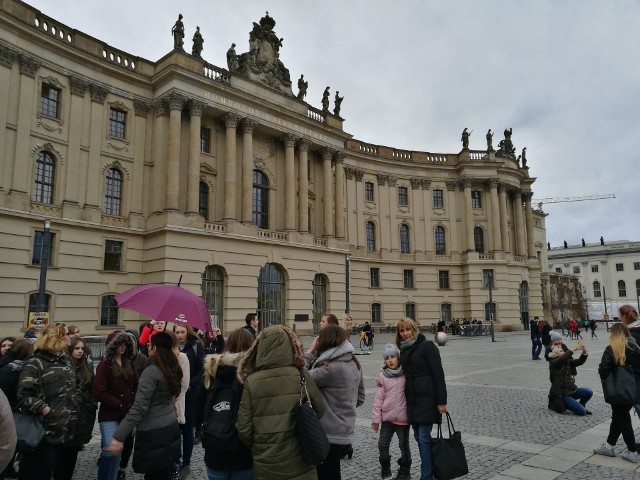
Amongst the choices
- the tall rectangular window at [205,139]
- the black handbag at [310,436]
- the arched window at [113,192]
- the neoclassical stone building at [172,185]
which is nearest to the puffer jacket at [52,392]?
the black handbag at [310,436]

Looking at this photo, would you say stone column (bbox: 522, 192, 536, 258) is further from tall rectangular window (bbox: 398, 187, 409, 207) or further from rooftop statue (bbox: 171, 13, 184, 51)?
rooftop statue (bbox: 171, 13, 184, 51)

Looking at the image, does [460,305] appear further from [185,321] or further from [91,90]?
[185,321]

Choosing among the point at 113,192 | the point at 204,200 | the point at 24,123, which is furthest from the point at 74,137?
the point at 204,200

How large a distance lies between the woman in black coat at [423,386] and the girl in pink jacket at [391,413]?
253mm

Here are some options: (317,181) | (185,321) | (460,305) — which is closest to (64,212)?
(317,181)

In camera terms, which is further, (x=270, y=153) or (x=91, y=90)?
(x=270, y=153)

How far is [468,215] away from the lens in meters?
50.0

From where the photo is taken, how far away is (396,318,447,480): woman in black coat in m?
6.32

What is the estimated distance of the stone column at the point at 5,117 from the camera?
2553 cm

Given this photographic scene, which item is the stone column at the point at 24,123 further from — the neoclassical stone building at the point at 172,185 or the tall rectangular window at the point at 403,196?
the tall rectangular window at the point at 403,196

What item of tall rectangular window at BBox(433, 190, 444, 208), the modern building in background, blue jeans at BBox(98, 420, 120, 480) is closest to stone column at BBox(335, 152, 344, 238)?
tall rectangular window at BBox(433, 190, 444, 208)

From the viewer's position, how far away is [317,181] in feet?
132

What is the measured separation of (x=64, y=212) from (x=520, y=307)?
144ft

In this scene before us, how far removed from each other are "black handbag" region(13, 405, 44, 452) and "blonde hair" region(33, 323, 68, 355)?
25.4 inches
